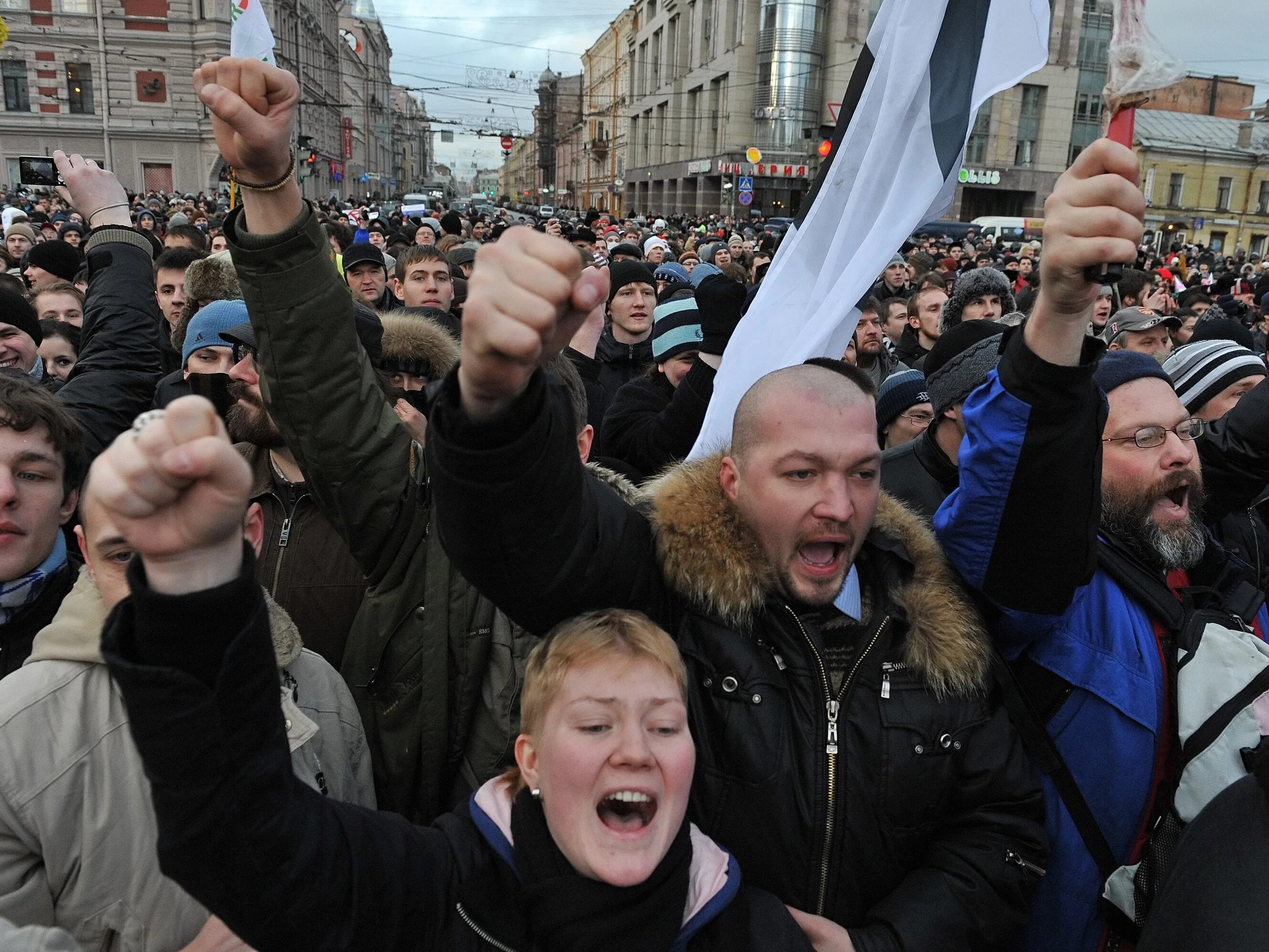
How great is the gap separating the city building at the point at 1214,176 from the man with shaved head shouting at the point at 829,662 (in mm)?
64169

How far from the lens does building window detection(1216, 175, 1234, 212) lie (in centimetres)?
5822

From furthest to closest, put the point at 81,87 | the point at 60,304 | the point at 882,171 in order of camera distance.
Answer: the point at 81,87 < the point at 60,304 < the point at 882,171

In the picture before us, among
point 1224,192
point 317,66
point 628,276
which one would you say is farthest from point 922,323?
point 317,66

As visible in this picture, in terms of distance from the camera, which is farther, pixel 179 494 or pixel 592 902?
pixel 592 902

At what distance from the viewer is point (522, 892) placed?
157 cm

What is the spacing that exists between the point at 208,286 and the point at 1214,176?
224 ft

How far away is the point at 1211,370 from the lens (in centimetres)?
349

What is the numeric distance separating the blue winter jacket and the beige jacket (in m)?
1.37

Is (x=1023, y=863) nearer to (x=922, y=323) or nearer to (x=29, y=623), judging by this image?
Answer: (x=29, y=623)

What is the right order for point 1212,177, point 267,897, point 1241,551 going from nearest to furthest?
point 267,897, point 1241,551, point 1212,177

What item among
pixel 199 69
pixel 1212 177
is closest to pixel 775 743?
pixel 199 69

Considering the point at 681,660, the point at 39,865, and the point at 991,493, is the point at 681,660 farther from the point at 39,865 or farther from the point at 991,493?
the point at 39,865

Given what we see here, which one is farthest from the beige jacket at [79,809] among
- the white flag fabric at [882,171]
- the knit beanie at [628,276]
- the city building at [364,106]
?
the city building at [364,106]

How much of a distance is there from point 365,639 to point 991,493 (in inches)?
59.1
